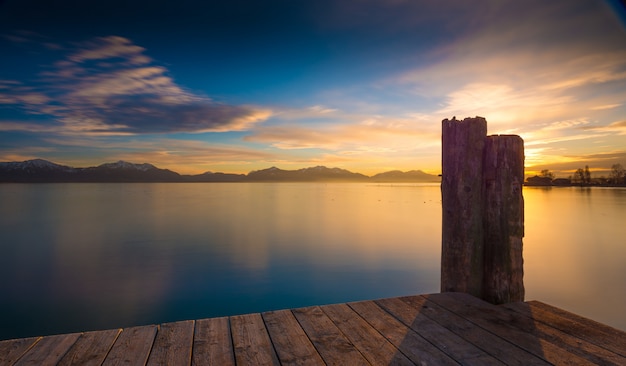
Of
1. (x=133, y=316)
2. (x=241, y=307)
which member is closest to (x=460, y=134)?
(x=241, y=307)

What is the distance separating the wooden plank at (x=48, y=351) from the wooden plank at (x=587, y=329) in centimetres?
458

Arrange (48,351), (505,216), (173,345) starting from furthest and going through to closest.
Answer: (505,216) < (173,345) < (48,351)

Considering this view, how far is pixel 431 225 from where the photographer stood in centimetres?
2552

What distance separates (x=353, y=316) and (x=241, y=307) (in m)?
6.50

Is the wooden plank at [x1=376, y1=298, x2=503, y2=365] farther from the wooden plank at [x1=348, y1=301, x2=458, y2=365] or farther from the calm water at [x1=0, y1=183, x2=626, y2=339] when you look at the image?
the calm water at [x1=0, y1=183, x2=626, y2=339]

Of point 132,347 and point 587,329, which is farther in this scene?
point 587,329

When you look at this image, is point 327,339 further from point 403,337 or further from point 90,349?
point 90,349

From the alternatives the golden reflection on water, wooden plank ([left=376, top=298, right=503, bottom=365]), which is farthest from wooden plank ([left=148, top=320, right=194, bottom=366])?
the golden reflection on water

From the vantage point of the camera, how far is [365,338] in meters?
3.29

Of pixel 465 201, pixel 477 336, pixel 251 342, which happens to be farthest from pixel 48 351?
pixel 465 201

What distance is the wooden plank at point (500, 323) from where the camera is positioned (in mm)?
2941

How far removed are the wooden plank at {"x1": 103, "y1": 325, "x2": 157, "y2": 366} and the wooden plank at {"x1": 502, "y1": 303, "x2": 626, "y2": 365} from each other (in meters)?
3.55

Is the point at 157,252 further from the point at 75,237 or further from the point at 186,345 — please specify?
the point at 186,345

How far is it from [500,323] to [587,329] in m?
0.79
